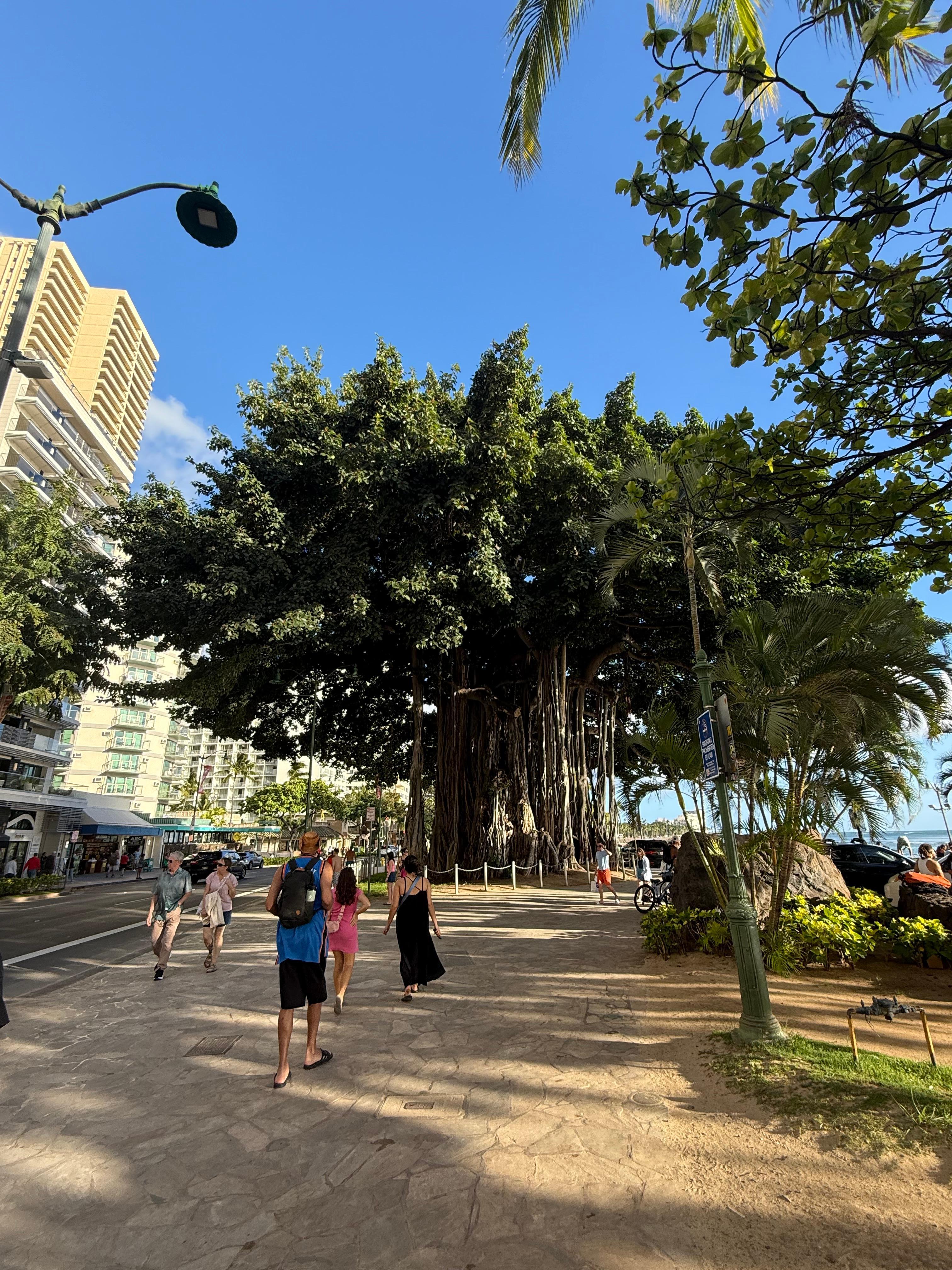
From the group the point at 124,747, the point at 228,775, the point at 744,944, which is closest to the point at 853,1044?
the point at 744,944

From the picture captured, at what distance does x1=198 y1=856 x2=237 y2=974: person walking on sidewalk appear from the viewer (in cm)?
861

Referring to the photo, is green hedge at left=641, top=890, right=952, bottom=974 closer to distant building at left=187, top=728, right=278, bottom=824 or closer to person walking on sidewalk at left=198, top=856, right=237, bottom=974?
person walking on sidewalk at left=198, top=856, right=237, bottom=974

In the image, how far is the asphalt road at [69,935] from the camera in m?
8.73

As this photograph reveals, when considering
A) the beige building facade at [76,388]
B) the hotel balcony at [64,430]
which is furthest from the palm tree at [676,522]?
the hotel balcony at [64,430]

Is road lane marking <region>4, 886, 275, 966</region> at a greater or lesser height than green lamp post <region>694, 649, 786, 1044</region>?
lesser

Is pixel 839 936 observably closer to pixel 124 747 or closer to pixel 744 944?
pixel 744 944

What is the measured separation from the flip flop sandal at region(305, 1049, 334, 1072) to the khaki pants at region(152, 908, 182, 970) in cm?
393

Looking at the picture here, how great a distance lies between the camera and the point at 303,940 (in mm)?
4680

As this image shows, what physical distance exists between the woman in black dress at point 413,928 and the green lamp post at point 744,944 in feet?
9.65

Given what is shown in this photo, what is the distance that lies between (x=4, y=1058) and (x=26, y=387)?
4568 centimetres

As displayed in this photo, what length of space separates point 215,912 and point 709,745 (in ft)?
22.2

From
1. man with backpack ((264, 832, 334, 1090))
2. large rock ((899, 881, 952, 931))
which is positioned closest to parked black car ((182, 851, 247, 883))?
man with backpack ((264, 832, 334, 1090))

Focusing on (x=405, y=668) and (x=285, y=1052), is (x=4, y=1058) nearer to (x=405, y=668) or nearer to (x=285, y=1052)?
(x=285, y=1052)

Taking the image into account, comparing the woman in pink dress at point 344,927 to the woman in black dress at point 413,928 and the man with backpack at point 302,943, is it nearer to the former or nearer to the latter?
the woman in black dress at point 413,928
